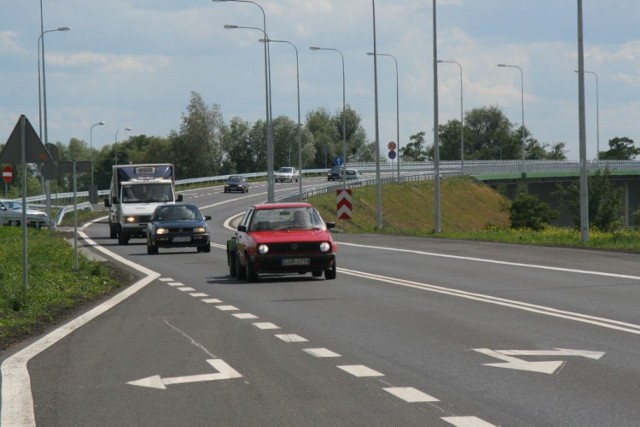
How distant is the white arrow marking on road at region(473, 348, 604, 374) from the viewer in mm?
11617

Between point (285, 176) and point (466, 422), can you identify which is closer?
point (466, 422)

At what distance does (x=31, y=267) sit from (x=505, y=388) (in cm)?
2067

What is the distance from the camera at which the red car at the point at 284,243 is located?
2462cm

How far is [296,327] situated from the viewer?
15727 millimetres

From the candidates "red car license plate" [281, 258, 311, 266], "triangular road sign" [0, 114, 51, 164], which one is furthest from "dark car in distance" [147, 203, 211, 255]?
"triangular road sign" [0, 114, 51, 164]

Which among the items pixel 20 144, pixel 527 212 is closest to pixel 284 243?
pixel 20 144

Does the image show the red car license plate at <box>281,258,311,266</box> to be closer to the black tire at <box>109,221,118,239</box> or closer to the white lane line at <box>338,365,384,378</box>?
the white lane line at <box>338,365,384,378</box>

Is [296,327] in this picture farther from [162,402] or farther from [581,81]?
[581,81]

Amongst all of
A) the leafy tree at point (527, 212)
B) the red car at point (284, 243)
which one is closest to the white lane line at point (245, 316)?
the red car at point (284, 243)

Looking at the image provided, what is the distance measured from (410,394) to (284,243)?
1462 centimetres

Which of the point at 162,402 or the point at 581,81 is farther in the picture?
the point at 581,81

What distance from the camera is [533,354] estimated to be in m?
12.6

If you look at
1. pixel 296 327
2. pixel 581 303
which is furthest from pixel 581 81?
pixel 296 327

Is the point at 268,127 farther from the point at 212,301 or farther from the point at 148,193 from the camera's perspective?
the point at 212,301
